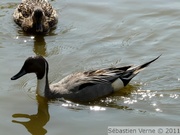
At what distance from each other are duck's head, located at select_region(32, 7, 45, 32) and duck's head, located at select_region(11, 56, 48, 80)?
344 centimetres

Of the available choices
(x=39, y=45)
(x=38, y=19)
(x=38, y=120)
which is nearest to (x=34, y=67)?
(x=38, y=120)

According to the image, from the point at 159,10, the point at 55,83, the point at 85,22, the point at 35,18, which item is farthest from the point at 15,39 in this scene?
the point at 159,10

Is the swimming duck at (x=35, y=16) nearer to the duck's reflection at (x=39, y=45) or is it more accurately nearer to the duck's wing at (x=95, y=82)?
the duck's reflection at (x=39, y=45)

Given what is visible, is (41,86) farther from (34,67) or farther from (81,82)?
(81,82)

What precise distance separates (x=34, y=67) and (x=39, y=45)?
9.98 ft

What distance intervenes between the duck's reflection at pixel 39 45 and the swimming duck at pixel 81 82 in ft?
7.66

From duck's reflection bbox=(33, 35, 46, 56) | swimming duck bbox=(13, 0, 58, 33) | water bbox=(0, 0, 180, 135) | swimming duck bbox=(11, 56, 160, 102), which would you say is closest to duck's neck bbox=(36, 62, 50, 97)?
swimming duck bbox=(11, 56, 160, 102)

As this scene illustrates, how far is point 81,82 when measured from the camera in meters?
10.5

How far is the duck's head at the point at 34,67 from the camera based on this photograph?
10.4 meters

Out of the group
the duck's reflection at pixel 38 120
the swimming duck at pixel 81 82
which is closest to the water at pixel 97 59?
the duck's reflection at pixel 38 120

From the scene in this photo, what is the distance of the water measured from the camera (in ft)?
32.3

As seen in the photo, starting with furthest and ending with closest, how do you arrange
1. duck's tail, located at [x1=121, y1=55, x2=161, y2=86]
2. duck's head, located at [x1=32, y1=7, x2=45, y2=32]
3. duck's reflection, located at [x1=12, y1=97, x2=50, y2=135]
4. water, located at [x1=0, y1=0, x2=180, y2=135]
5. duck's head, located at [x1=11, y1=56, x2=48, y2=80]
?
duck's head, located at [x1=32, y1=7, x2=45, y2=32]
duck's tail, located at [x1=121, y1=55, x2=161, y2=86]
duck's head, located at [x1=11, y1=56, x2=48, y2=80]
water, located at [x1=0, y1=0, x2=180, y2=135]
duck's reflection, located at [x1=12, y1=97, x2=50, y2=135]

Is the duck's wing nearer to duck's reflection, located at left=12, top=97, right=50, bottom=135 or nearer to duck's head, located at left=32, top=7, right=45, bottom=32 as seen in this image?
duck's reflection, located at left=12, top=97, right=50, bottom=135

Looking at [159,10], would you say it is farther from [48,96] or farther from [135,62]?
[48,96]
